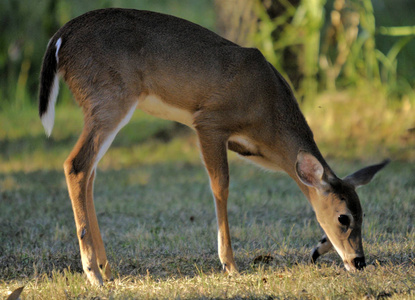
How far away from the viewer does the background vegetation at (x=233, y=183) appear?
13.7 ft

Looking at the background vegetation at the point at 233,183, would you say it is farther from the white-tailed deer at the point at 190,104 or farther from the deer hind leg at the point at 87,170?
the white-tailed deer at the point at 190,104

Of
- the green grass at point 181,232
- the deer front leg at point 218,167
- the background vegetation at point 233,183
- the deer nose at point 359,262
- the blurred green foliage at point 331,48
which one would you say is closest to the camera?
the green grass at point 181,232

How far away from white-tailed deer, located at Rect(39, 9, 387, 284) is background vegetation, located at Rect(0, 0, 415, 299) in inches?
14.3

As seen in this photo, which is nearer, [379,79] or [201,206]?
[201,206]

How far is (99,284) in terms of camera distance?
4090 mm

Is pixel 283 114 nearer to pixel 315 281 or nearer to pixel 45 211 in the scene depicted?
pixel 315 281

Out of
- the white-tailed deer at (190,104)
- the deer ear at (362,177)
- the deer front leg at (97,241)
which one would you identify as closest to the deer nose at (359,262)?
the white-tailed deer at (190,104)

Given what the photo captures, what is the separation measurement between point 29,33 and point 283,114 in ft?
28.2

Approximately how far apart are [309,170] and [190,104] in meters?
0.96

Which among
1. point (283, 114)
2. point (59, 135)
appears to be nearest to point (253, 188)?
point (283, 114)

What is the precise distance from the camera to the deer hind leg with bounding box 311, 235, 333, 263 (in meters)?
4.59

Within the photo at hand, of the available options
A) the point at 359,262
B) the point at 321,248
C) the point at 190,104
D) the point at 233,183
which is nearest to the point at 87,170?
the point at 190,104

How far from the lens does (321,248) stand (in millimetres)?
4605

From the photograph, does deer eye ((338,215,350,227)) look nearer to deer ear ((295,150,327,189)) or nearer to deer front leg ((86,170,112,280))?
deer ear ((295,150,327,189))
